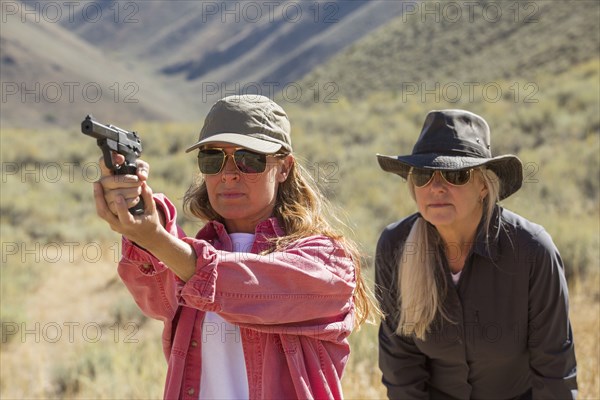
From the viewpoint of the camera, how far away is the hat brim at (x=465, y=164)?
314 cm

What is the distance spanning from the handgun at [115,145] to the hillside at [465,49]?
20310mm

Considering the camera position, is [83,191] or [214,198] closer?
[214,198]

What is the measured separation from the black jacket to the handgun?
1.67 meters

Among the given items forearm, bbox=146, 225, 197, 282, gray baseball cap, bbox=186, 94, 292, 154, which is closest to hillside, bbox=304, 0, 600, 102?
gray baseball cap, bbox=186, 94, 292, 154

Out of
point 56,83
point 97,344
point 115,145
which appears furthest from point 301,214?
point 56,83

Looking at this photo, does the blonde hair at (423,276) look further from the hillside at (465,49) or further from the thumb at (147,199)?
the hillside at (465,49)

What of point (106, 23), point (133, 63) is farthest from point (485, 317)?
point (106, 23)

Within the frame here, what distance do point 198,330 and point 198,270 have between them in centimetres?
32

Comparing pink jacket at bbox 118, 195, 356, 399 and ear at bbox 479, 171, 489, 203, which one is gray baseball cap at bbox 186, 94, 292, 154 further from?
ear at bbox 479, 171, 489, 203

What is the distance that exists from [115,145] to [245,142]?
0.50m

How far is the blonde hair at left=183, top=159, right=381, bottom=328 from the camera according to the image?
238cm

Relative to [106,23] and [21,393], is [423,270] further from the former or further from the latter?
[106,23]

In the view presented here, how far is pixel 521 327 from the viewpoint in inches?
122

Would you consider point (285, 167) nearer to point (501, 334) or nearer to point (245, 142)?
point (245, 142)
